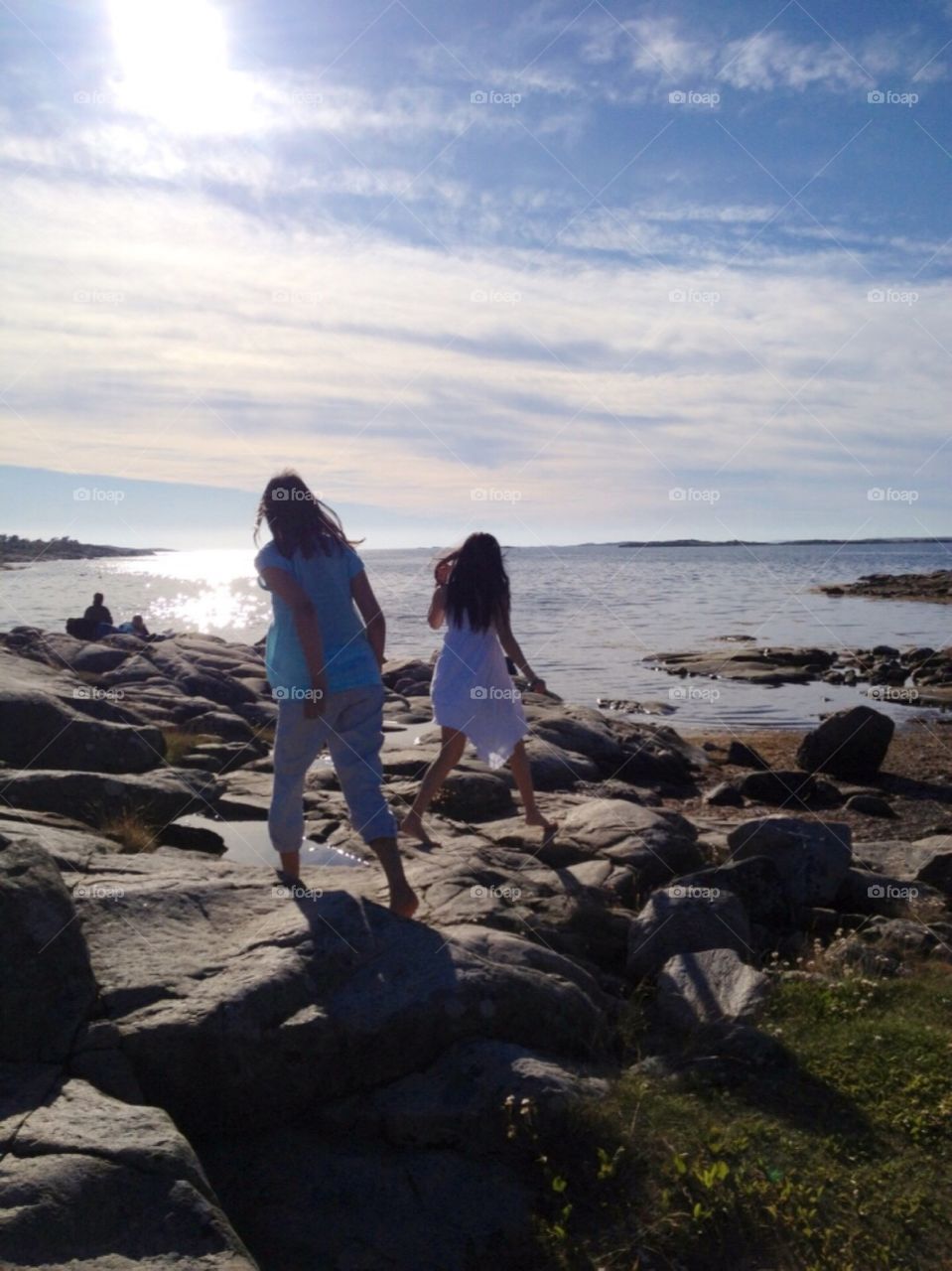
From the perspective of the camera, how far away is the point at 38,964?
4.36 metres

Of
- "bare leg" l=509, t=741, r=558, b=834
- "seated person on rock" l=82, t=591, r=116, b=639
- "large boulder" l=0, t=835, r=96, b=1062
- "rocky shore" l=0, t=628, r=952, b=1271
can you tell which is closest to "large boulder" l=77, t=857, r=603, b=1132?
"rocky shore" l=0, t=628, r=952, b=1271

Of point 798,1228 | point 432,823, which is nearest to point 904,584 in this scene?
point 432,823

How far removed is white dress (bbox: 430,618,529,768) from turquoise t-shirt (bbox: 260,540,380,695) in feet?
7.77

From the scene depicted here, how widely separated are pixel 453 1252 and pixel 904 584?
6381 cm

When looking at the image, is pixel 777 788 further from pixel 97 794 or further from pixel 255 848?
pixel 97 794

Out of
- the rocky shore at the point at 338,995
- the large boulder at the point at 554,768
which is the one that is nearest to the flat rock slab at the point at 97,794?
the rocky shore at the point at 338,995

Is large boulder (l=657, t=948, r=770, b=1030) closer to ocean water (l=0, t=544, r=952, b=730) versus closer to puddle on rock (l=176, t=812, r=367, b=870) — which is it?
A: puddle on rock (l=176, t=812, r=367, b=870)

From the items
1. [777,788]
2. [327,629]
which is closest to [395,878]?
[327,629]

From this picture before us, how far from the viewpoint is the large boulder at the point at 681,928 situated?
6.39 metres

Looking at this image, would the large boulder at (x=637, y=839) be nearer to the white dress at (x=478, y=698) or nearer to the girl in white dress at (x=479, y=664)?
the girl in white dress at (x=479, y=664)

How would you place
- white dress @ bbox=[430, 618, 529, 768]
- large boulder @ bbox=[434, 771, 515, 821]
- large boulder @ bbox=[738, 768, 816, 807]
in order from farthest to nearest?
large boulder @ bbox=[738, 768, 816, 807] → large boulder @ bbox=[434, 771, 515, 821] → white dress @ bbox=[430, 618, 529, 768]

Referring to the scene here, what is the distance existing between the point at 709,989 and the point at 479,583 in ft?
11.8

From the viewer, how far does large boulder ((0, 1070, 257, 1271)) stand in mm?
3336

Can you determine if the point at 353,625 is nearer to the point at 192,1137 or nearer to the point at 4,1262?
the point at 192,1137
